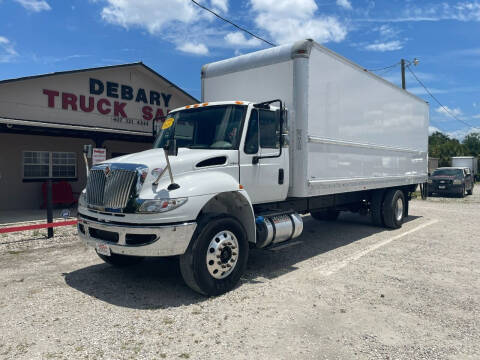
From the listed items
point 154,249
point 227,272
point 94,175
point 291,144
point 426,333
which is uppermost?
point 291,144

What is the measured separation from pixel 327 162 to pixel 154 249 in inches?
149

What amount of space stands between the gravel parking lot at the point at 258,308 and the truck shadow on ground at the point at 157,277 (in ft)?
0.05

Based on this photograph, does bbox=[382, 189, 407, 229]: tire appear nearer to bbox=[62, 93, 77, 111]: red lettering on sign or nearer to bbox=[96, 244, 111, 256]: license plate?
bbox=[96, 244, 111, 256]: license plate

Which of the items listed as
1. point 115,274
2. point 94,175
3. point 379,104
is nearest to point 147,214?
point 94,175

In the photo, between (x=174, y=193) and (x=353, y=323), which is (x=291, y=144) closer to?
(x=174, y=193)

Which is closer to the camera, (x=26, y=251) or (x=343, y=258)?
(x=343, y=258)

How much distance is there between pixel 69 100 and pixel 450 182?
64.1 feet

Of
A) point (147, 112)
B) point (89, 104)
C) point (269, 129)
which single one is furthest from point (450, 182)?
point (89, 104)

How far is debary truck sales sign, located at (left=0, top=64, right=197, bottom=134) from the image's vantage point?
1257 centimetres

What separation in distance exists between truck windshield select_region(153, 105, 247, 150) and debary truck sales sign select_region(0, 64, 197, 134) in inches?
377

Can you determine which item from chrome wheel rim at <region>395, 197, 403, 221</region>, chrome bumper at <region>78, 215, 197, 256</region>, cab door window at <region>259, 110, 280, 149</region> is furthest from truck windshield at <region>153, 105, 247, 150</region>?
chrome wheel rim at <region>395, 197, 403, 221</region>

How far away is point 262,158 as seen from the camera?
5.56m

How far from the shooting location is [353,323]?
156 inches

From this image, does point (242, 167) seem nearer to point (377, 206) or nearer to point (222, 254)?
point (222, 254)
